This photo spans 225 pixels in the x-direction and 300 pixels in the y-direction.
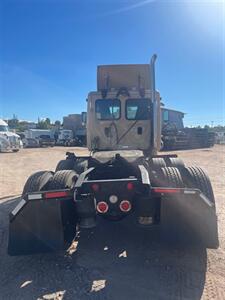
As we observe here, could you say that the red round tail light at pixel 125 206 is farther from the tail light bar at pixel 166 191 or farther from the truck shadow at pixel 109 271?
the truck shadow at pixel 109 271

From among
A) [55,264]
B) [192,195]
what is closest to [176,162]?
[192,195]

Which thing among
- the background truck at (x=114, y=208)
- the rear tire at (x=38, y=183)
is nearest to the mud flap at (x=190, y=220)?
the background truck at (x=114, y=208)

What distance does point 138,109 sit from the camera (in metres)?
6.96

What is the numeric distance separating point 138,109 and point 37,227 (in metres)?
4.39

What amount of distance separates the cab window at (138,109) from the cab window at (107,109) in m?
0.26

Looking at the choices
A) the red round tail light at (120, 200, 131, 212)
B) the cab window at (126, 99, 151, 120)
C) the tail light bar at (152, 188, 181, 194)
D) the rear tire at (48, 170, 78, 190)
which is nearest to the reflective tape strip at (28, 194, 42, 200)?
the rear tire at (48, 170, 78, 190)

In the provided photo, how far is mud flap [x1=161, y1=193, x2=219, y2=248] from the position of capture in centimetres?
332

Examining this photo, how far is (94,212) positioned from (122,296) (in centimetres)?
101

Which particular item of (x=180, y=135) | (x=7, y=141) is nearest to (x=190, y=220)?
(x=7, y=141)

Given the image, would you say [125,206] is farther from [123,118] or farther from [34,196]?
[123,118]

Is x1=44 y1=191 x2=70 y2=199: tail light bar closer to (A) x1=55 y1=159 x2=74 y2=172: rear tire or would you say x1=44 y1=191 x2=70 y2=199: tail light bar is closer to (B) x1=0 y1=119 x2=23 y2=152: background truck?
(A) x1=55 y1=159 x2=74 y2=172: rear tire

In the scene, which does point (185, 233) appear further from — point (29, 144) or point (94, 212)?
point (29, 144)

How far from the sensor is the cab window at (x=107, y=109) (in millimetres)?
6980

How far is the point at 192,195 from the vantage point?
10.8 ft
